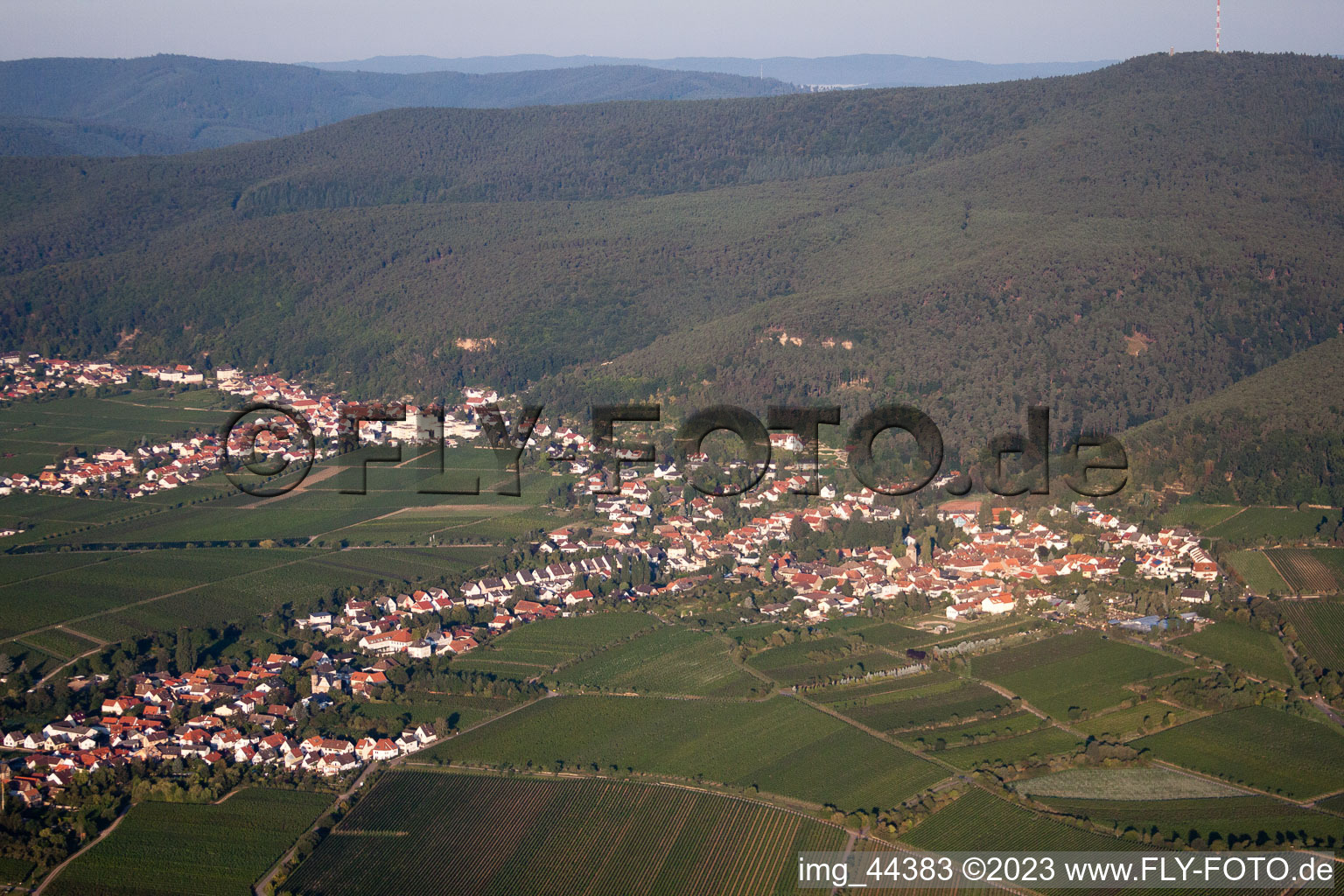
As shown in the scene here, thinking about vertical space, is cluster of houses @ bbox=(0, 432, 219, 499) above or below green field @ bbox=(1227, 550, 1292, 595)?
above

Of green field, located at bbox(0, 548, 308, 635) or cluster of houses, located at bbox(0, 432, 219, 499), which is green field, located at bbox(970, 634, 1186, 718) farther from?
cluster of houses, located at bbox(0, 432, 219, 499)

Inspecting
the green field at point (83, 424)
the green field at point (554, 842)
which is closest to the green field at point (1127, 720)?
the green field at point (554, 842)

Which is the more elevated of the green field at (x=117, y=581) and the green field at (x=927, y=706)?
the green field at (x=117, y=581)

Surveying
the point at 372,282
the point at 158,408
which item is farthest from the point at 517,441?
the point at 372,282

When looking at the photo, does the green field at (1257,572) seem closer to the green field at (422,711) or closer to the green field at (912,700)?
the green field at (912,700)

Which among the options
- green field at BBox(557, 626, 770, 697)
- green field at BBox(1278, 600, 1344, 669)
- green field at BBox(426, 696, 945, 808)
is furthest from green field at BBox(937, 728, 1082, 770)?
green field at BBox(1278, 600, 1344, 669)

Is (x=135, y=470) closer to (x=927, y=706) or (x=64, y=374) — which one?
(x=64, y=374)

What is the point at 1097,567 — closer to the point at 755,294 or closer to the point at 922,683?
the point at 922,683
